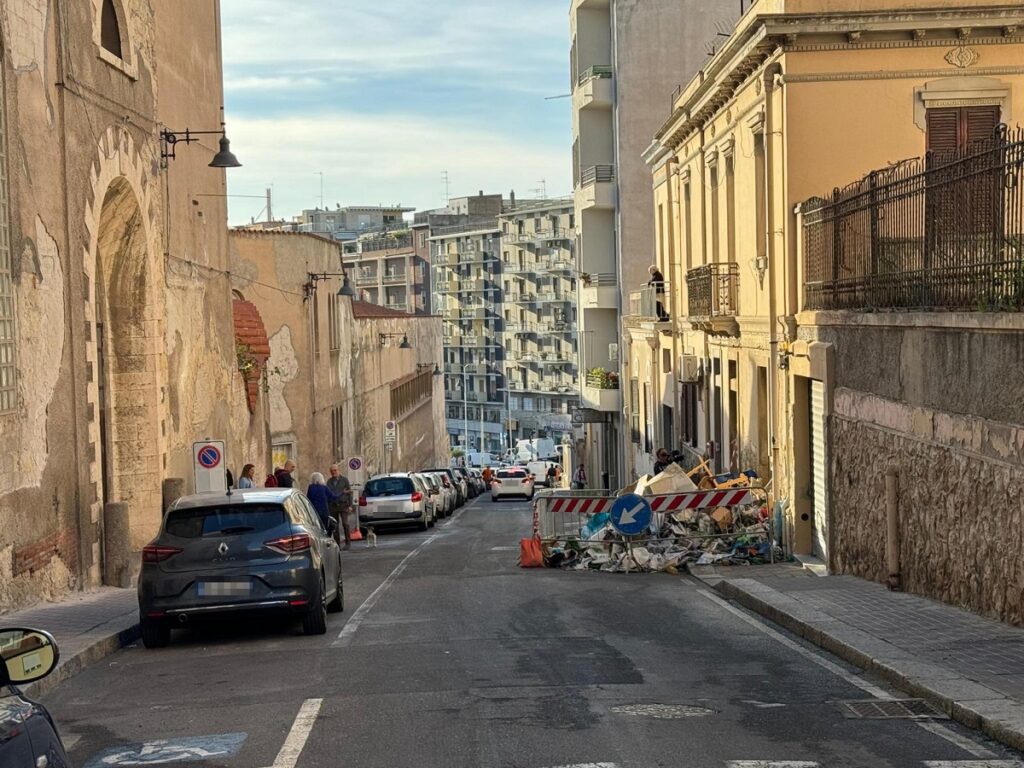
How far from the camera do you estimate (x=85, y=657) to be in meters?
13.3

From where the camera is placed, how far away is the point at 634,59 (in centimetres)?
5044

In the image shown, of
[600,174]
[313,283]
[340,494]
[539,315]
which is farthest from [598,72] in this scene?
[539,315]

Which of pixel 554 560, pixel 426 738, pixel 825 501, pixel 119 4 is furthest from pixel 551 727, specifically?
pixel 119 4

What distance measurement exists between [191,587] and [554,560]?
389 inches

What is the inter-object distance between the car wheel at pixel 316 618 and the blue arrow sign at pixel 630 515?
8.39 meters

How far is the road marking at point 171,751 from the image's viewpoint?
29.0ft

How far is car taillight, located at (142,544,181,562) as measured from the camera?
14.1 meters

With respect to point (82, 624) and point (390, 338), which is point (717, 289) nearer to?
point (82, 624)

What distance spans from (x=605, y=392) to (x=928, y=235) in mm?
37412

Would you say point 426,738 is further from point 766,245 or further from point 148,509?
point 766,245

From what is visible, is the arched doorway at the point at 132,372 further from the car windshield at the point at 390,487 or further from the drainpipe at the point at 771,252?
the car windshield at the point at 390,487

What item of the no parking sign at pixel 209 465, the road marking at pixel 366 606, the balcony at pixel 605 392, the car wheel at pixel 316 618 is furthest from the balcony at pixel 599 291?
the car wheel at pixel 316 618

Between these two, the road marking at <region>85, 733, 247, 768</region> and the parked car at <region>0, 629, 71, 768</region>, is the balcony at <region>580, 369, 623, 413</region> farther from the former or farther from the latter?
the parked car at <region>0, 629, 71, 768</region>

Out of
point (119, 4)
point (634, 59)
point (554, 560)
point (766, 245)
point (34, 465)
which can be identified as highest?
point (634, 59)
